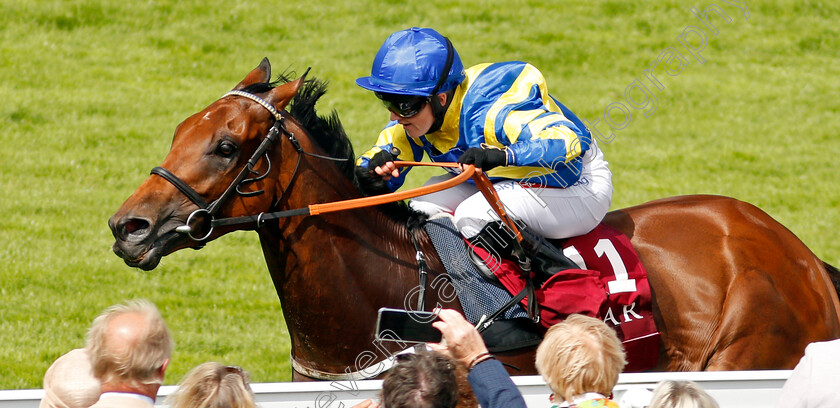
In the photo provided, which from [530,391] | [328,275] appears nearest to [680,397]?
[530,391]

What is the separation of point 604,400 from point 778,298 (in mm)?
1734

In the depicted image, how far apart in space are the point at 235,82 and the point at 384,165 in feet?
25.6

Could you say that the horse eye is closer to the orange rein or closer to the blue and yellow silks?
the orange rein

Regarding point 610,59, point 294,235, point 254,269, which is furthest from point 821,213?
point 294,235

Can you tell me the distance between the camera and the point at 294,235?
10.9ft

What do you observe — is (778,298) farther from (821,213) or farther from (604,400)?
(821,213)

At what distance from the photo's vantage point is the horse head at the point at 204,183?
10.4ft

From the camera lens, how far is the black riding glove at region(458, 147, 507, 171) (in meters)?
3.33

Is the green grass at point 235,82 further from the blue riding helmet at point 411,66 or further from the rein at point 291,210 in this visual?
the blue riding helmet at point 411,66

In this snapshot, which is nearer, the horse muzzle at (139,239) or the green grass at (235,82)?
the horse muzzle at (139,239)

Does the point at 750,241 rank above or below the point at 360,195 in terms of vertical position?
below

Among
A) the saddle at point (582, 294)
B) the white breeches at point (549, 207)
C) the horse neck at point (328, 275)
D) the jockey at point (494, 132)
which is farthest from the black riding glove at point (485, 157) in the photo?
the horse neck at point (328, 275)

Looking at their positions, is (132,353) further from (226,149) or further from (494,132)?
(494,132)

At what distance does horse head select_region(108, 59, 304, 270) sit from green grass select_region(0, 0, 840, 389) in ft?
8.32
